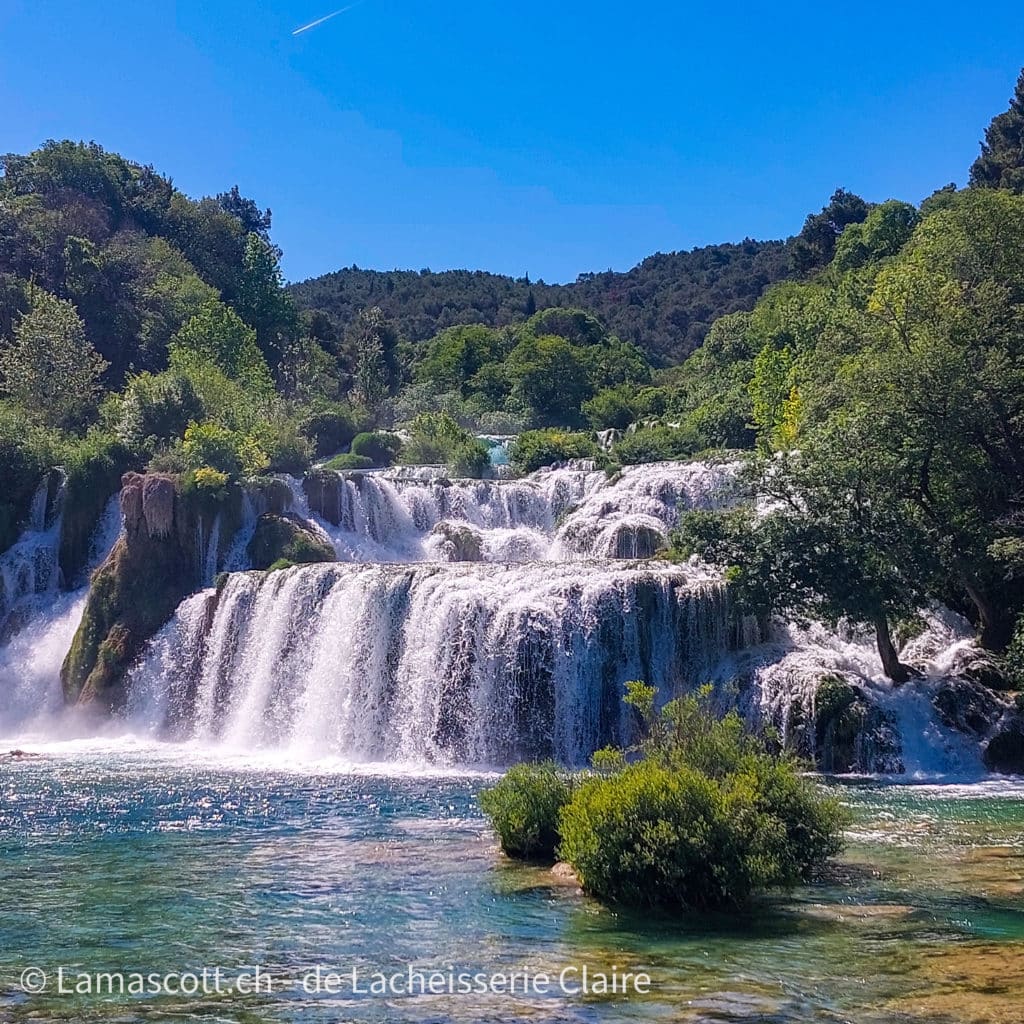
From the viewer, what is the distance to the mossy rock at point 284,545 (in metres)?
38.0

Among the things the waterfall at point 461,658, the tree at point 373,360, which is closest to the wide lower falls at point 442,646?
the waterfall at point 461,658

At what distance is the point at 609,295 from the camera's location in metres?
147

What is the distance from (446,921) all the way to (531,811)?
10.8 feet

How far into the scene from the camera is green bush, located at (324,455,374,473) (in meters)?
53.9

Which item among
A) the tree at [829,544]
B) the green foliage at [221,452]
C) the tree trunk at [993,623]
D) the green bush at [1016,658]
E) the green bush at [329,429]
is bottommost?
the green bush at [1016,658]

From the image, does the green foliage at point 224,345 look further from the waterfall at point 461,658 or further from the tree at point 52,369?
the waterfall at point 461,658

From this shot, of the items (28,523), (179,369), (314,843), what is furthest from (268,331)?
(314,843)

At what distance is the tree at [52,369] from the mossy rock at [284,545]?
61.4 feet

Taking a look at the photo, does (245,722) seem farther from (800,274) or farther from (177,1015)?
(800,274)

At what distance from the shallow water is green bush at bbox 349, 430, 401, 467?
35891mm

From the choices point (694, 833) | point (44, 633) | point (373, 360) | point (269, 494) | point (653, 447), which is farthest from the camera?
point (373, 360)

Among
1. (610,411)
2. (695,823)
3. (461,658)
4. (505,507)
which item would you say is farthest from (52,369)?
(695,823)

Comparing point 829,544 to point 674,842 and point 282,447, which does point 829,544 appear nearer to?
point 674,842

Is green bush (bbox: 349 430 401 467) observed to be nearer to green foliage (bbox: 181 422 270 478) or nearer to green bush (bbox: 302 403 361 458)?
green bush (bbox: 302 403 361 458)
